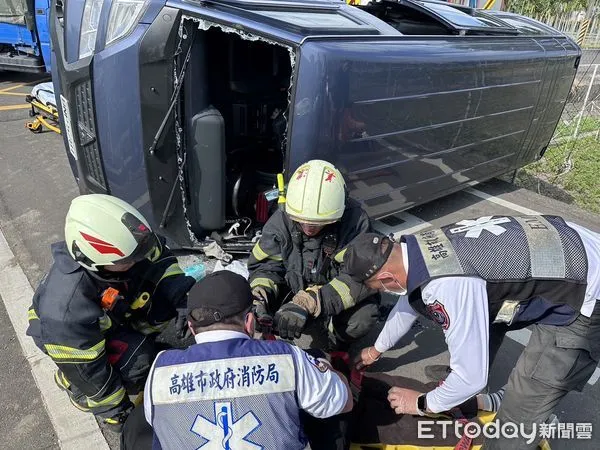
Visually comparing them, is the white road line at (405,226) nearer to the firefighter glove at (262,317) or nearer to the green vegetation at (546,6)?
the firefighter glove at (262,317)

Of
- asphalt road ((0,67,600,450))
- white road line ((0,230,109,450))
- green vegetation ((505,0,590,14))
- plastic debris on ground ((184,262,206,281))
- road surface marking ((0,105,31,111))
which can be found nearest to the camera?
white road line ((0,230,109,450))

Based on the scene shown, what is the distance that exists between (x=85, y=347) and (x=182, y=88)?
1729 mm

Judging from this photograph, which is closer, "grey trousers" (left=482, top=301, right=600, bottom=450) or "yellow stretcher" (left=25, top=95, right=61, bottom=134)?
"grey trousers" (left=482, top=301, right=600, bottom=450)

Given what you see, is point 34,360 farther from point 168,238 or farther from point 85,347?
point 168,238

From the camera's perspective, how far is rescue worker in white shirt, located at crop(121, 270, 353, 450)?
1.34 m

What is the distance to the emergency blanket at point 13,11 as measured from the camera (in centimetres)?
898

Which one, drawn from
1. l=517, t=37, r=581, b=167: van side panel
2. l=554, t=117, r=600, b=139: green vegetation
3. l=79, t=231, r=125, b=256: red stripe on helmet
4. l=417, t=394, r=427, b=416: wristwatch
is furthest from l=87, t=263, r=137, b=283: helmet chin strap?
l=554, t=117, r=600, b=139: green vegetation

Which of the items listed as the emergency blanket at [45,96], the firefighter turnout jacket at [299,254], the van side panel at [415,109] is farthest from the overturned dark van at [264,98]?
the emergency blanket at [45,96]

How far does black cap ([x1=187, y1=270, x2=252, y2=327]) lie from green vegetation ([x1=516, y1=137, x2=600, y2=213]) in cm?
598

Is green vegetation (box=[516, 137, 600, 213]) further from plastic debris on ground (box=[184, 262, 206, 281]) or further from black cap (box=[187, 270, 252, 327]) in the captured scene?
black cap (box=[187, 270, 252, 327])

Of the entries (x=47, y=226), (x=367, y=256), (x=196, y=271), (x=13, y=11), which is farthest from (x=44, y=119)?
(x=367, y=256)

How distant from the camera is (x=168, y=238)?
342 cm

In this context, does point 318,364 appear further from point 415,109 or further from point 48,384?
point 415,109

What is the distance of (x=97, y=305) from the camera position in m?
2.06
